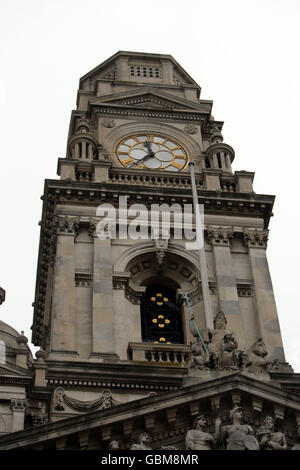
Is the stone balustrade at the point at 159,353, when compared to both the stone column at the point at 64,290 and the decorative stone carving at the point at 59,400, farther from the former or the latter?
the decorative stone carving at the point at 59,400

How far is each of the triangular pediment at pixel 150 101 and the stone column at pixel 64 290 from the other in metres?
9.05

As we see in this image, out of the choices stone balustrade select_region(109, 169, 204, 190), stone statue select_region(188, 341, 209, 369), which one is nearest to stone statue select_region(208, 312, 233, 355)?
stone statue select_region(188, 341, 209, 369)

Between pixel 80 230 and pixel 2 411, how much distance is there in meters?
9.98

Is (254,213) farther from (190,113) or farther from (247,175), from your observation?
(190,113)

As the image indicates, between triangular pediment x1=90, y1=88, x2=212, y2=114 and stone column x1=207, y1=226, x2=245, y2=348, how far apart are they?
29.1 ft

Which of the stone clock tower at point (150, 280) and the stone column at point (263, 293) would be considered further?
the stone column at point (263, 293)

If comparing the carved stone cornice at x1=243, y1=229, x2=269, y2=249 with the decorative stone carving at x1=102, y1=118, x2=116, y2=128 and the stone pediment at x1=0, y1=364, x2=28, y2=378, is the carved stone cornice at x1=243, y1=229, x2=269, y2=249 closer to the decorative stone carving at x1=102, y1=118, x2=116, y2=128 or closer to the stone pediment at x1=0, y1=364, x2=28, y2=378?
the decorative stone carving at x1=102, y1=118, x2=116, y2=128

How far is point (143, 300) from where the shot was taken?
43469 mm

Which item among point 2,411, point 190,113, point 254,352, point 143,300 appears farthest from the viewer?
point 190,113

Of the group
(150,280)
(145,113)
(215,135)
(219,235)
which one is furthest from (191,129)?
(150,280)

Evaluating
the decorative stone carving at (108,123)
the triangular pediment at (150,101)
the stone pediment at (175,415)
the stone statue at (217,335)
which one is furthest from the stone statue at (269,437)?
the triangular pediment at (150,101)

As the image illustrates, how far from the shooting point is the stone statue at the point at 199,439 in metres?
27.9

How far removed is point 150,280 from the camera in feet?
145
